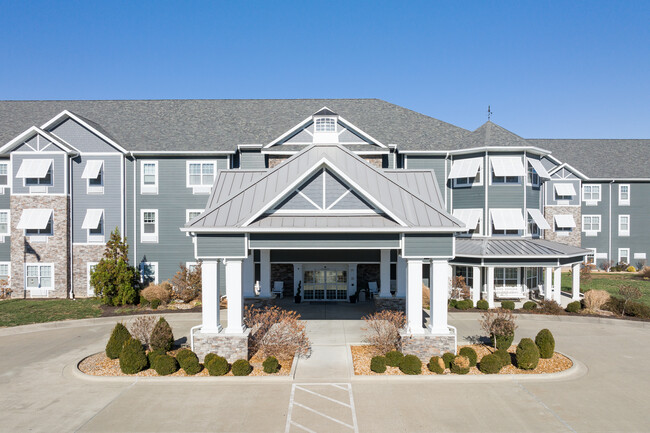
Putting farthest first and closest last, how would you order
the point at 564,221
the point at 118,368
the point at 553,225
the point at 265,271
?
the point at 553,225 < the point at 564,221 < the point at 265,271 < the point at 118,368

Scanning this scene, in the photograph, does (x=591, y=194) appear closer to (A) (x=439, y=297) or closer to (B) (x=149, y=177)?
(A) (x=439, y=297)

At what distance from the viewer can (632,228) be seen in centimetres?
4162

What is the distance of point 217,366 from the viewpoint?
13.2 meters

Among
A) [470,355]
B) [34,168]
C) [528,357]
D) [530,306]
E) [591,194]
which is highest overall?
[34,168]

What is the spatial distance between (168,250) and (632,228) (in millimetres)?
42408

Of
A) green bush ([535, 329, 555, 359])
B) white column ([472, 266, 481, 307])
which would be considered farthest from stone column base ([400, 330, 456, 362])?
white column ([472, 266, 481, 307])

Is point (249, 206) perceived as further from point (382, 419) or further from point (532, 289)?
point (532, 289)

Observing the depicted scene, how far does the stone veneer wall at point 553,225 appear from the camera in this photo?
38969 mm

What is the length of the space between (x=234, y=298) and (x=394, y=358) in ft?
18.8

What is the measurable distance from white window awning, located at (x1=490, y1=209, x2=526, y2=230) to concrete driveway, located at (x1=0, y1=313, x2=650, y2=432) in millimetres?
11615

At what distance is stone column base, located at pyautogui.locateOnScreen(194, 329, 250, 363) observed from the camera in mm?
14398

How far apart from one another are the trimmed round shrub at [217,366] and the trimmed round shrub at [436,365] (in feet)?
21.0

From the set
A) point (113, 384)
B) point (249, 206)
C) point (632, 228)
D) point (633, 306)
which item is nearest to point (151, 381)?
point (113, 384)

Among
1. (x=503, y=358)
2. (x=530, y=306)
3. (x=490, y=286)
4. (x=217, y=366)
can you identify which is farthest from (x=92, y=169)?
(x=530, y=306)
